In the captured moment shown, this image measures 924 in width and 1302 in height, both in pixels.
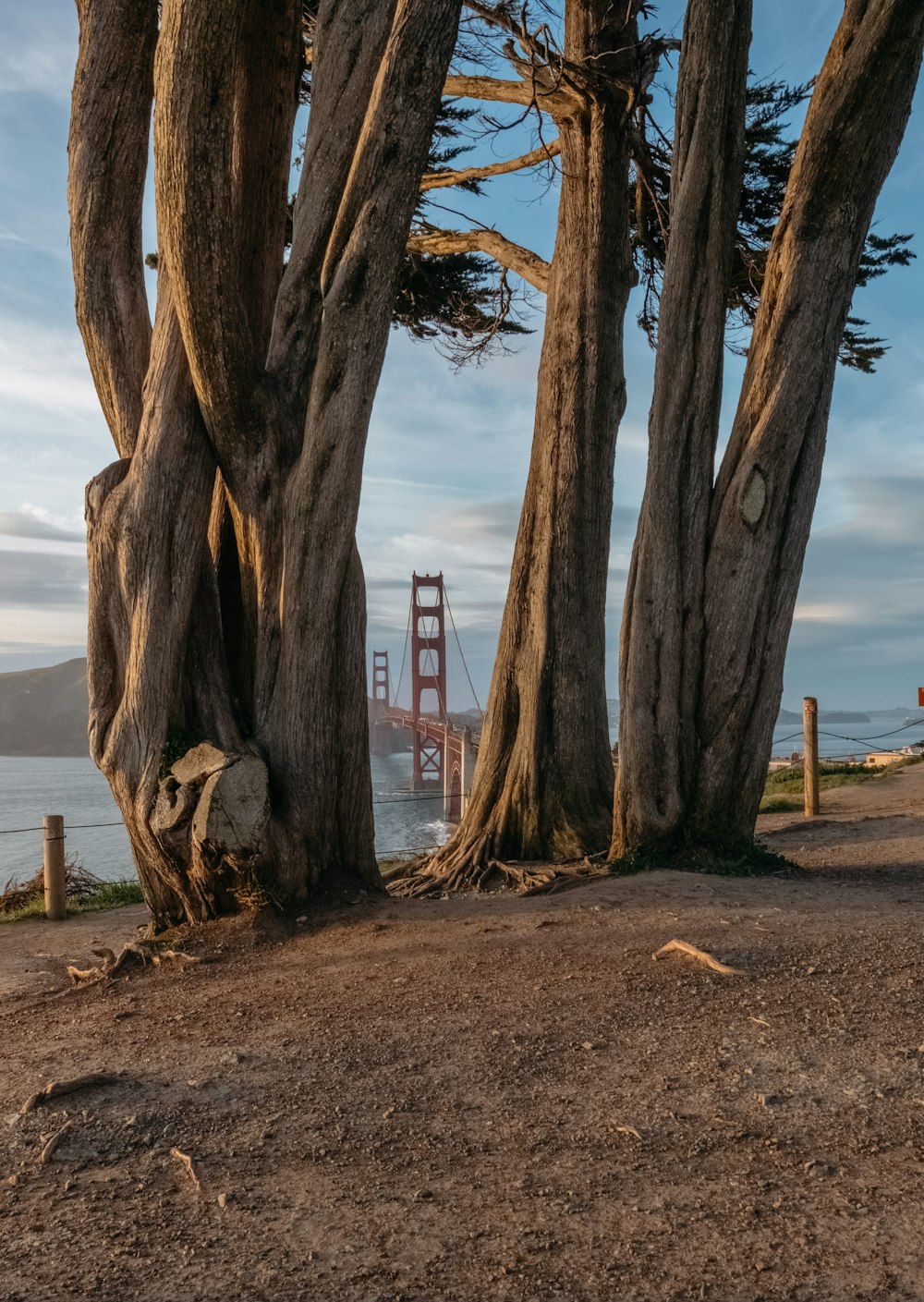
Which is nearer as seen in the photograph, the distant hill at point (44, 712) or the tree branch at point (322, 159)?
the tree branch at point (322, 159)

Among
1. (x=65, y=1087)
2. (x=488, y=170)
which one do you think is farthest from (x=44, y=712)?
(x=65, y=1087)

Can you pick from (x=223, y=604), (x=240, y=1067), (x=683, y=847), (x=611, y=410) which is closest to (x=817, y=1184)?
(x=240, y=1067)

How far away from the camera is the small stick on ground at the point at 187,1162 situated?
2197 mm

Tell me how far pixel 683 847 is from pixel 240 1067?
3115 mm

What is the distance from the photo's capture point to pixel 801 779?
1193 cm

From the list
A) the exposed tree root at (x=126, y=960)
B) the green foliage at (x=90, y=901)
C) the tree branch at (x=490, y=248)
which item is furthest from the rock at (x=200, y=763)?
the tree branch at (x=490, y=248)

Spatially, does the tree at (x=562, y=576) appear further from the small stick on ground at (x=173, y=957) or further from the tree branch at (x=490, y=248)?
the small stick on ground at (x=173, y=957)

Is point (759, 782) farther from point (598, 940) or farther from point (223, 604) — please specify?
point (223, 604)

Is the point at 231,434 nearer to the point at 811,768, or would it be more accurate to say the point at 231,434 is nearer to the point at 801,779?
the point at 811,768

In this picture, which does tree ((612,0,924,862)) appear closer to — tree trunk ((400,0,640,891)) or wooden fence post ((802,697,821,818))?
tree trunk ((400,0,640,891))

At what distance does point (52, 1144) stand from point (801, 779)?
10766 mm

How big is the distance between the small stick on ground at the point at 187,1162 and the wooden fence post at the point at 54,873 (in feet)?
14.1

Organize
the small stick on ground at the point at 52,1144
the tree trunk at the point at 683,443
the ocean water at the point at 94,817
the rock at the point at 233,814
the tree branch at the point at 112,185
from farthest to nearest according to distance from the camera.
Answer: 1. the ocean water at the point at 94,817
2. the tree trunk at the point at 683,443
3. the tree branch at the point at 112,185
4. the rock at the point at 233,814
5. the small stick on ground at the point at 52,1144

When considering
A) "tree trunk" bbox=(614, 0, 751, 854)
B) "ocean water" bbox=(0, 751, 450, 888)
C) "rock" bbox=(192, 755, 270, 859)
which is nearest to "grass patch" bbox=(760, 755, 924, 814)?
"tree trunk" bbox=(614, 0, 751, 854)
